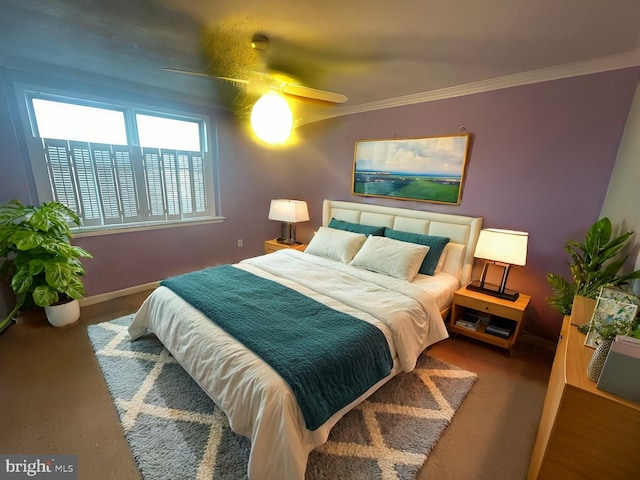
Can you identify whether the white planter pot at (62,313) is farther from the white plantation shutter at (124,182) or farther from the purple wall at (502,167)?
the white plantation shutter at (124,182)

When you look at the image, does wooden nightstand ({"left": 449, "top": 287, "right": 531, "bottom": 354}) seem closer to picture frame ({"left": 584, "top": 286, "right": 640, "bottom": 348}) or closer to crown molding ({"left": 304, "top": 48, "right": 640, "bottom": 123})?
picture frame ({"left": 584, "top": 286, "right": 640, "bottom": 348})

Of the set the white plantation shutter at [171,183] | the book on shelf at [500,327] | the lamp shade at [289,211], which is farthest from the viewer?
the lamp shade at [289,211]

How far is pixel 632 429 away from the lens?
0.89 meters

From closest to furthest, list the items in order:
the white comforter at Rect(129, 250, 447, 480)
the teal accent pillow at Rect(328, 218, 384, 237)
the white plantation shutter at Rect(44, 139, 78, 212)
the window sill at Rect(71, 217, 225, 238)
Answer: the white comforter at Rect(129, 250, 447, 480)
the white plantation shutter at Rect(44, 139, 78, 212)
the window sill at Rect(71, 217, 225, 238)
the teal accent pillow at Rect(328, 218, 384, 237)

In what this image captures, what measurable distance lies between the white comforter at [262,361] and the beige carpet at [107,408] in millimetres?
438

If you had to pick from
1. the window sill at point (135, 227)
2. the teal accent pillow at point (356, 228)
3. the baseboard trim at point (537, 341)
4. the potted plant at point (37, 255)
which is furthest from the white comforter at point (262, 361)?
the window sill at point (135, 227)

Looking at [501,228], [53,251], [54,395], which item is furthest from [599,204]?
[53,251]

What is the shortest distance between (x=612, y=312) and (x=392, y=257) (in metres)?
1.54

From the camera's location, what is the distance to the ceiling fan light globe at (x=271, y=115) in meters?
1.86

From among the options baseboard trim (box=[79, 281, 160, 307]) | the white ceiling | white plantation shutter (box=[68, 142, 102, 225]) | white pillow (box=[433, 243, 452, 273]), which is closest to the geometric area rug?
white pillow (box=[433, 243, 452, 273])

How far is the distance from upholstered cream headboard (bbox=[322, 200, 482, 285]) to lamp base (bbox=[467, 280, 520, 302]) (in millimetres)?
165

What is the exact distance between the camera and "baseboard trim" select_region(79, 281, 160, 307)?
2973mm

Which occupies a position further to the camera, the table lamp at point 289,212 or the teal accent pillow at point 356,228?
the table lamp at point 289,212

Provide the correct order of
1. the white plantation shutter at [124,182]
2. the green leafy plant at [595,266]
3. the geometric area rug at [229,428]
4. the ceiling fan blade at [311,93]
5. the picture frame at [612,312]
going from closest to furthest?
the picture frame at [612,312] → the geometric area rug at [229,428] → the green leafy plant at [595,266] → the ceiling fan blade at [311,93] → the white plantation shutter at [124,182]
